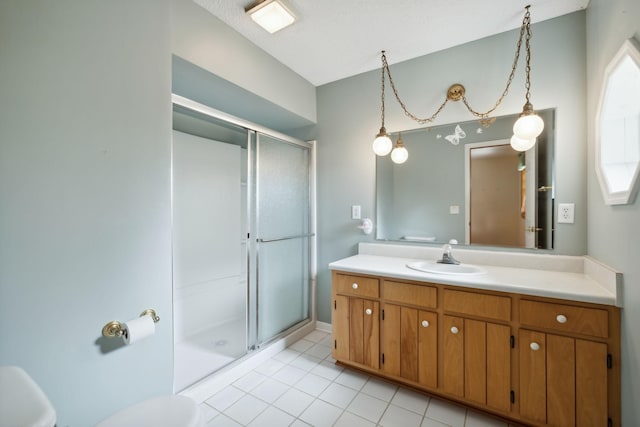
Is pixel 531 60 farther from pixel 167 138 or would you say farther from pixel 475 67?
pixel 167 138

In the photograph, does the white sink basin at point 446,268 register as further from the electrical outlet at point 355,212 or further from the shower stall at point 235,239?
the shower stall at point 235,239

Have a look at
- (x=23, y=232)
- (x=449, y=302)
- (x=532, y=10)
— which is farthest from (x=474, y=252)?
(x=23, y=232)

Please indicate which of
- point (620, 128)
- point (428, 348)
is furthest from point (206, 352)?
point (620, 128)

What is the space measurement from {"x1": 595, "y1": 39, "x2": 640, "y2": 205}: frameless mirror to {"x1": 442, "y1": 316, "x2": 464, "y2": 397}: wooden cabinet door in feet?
3.24

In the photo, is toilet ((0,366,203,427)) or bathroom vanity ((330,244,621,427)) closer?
toilet ((0,366,203,427))

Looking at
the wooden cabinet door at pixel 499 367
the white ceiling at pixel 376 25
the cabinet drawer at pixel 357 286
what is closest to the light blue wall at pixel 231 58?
the white ceiling at pixel 376 25

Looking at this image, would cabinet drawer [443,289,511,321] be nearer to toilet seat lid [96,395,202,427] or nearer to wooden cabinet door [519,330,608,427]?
wooden cabinet door [519,330,608,427]

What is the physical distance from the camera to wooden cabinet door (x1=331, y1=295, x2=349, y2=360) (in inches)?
79.0

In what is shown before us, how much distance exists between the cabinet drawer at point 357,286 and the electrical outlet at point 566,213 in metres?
1.26

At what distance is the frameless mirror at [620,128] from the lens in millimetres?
1079

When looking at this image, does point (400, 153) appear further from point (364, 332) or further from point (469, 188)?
point (364, 332)

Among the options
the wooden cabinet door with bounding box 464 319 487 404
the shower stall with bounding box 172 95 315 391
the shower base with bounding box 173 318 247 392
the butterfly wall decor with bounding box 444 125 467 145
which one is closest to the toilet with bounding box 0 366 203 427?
the shower base with bounding box 173 318 247 392

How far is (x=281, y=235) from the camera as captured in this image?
7.97 ft

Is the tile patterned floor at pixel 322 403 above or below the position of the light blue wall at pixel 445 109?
below
